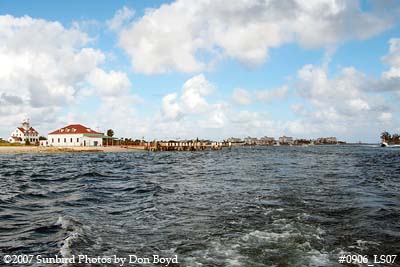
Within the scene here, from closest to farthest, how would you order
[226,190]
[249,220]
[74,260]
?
[74,260], [249,220], [226,190]

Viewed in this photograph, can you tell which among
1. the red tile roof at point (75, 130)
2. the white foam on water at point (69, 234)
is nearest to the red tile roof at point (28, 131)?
the red tile roof at point (75, 130)

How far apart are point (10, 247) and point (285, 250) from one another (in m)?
7.32

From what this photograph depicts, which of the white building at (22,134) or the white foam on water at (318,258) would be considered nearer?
the white foam on water at (318,258)

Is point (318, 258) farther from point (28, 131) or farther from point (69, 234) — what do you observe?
point (28, 131)

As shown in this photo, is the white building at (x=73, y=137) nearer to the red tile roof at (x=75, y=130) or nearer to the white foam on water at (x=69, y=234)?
the red tile roof at (x=75, y=130)

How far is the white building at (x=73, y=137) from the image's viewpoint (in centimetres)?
10821

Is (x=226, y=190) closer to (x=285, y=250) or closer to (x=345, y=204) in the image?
(x=345, y=204)

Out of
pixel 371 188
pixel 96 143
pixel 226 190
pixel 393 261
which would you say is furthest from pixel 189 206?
pixel 96 143

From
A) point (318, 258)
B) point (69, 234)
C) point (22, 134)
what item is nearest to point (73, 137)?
point (22, 134)

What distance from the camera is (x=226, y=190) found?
1980 centimetres

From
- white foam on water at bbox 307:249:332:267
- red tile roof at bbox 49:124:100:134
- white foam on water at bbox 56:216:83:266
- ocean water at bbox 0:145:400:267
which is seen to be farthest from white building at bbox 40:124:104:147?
white foam on water at bbox 307:249:332:267

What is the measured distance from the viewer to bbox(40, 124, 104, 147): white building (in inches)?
4260

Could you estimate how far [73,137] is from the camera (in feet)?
356

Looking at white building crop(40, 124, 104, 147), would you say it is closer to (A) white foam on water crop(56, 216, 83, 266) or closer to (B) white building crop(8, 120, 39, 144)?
(B) white building crop(8, 120, 39, 144)
